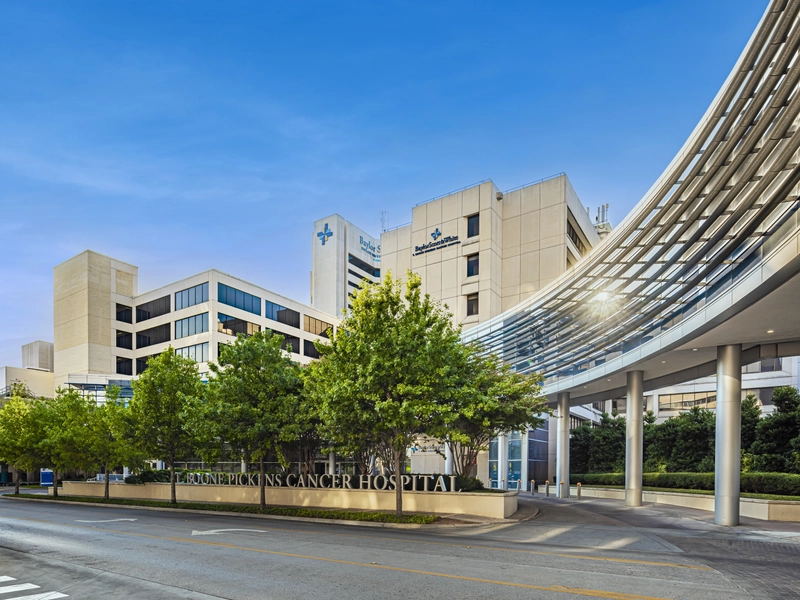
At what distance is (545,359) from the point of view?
35.4 metres

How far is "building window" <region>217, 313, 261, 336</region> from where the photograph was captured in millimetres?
70062

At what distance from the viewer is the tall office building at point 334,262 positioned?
384 feet

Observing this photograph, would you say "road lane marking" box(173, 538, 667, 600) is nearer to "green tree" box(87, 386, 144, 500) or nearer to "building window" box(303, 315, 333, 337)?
"green tree" box(87, 386, 144, 500)

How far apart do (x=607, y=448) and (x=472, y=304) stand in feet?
57.4

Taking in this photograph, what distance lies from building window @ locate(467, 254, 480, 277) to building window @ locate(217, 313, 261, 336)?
27418 millimetres

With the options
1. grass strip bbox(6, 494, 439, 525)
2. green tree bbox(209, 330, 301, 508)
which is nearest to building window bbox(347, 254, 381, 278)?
grass strip bbox(6, 494, 439, 525)

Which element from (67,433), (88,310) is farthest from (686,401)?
(88,310)

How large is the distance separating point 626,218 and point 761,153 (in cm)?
623

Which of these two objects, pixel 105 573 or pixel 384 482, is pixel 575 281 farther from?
pixel 105 573

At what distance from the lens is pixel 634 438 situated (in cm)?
2916

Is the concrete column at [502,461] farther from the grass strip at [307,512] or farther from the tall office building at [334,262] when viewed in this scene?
the tall office building at [334,262]

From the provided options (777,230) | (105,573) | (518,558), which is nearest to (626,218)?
(777,230)

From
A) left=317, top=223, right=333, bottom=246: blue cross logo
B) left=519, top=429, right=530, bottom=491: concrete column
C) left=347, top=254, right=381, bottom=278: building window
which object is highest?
left=317, top=223, right=333, bottom=246: blue cross logo

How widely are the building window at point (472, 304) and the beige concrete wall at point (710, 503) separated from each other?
2061 centimetres
